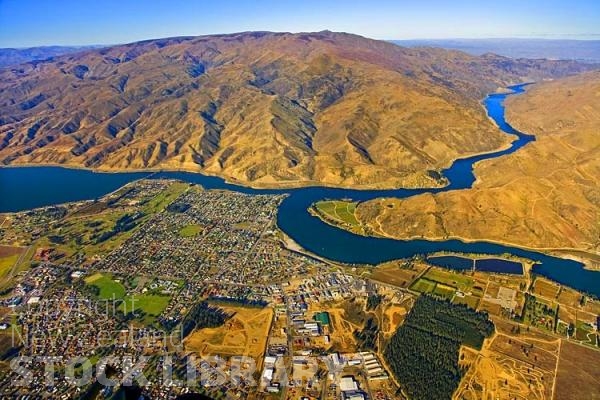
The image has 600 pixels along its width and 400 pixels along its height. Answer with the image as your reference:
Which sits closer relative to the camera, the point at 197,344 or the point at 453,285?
the point at 197,344

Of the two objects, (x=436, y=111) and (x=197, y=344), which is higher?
(x=436, y=111)

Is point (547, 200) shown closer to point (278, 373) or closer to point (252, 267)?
point (252, 267)

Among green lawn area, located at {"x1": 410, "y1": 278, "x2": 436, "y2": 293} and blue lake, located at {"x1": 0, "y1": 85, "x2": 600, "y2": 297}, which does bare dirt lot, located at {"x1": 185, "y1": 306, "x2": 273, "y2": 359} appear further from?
green lawn area, located at {"x1": 410, "y1": 278, "x2": 436, "y2": 293}

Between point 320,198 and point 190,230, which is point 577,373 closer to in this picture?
point 320,198

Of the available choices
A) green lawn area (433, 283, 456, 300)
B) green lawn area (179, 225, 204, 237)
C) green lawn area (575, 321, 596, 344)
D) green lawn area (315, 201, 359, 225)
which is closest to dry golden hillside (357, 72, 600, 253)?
green lawn area (315, 201, 359, 225)

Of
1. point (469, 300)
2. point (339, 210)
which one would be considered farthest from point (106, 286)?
point (469, 300)

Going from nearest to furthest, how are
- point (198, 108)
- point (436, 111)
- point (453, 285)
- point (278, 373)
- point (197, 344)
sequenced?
1. point (278, 373)
2. point (197, 344)
3. point (453, 285)
4. point (436, 111)
5. point (198, 108)

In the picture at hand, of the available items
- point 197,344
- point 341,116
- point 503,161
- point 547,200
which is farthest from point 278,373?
point 341,116

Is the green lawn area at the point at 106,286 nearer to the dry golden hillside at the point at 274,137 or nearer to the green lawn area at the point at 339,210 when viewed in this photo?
the green lawn area at the point at 339,210
